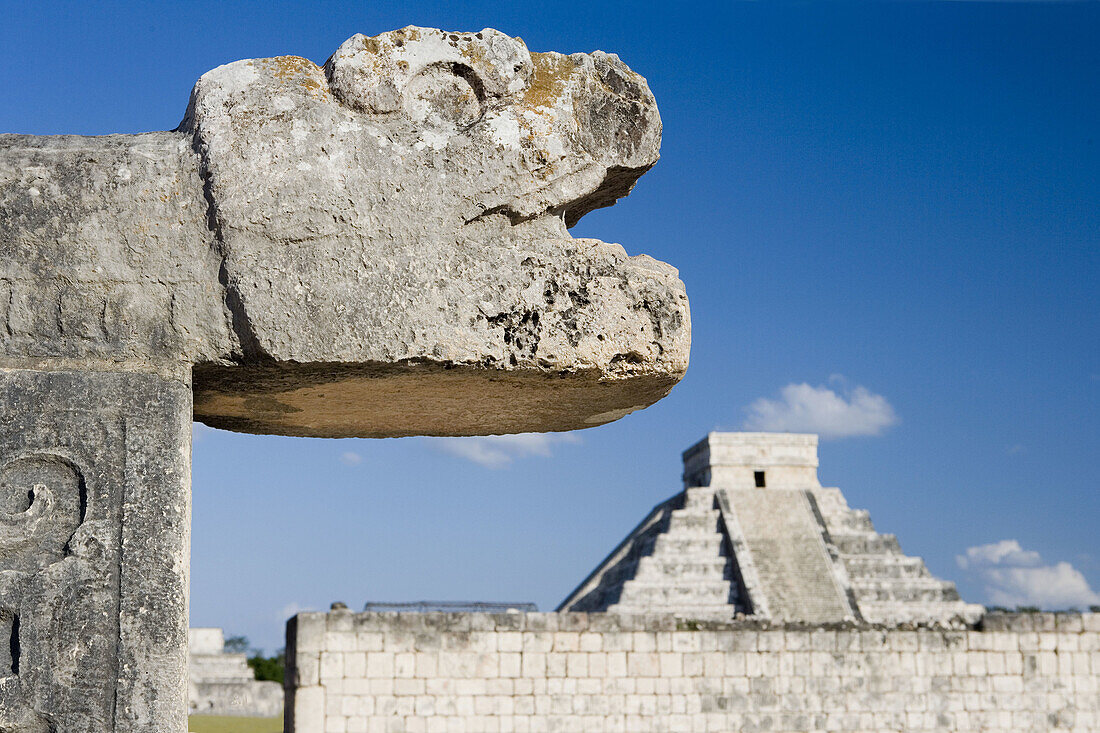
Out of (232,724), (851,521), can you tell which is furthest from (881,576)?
(232,724)

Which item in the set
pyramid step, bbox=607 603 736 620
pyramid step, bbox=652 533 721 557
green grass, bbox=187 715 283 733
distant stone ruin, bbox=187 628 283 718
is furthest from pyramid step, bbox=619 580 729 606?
green grass, bbox=187 715 283 733

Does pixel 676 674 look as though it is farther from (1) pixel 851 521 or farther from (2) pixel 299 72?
→ (1) pixel 851 521

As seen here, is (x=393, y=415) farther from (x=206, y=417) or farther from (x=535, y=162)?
(x=535, y=162)

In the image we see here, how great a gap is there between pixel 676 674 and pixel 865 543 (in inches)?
780

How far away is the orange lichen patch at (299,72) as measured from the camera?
2.69 meters

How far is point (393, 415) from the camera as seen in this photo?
123 inches

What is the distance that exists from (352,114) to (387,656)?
34.3 ft

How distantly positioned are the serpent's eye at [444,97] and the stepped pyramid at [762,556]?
81.7 feet

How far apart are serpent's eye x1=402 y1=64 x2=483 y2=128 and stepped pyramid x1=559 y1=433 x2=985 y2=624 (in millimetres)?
24915

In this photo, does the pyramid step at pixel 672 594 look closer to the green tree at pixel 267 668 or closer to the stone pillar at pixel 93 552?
the green tree at pixel 267 668

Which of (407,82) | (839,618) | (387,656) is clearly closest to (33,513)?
(407,82)

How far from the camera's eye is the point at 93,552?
239cm

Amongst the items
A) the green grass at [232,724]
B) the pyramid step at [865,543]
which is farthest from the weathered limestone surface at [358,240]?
the pyramid step at [865,543]

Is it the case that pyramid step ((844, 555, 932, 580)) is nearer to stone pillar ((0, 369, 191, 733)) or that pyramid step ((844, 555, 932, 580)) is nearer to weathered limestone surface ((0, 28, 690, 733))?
weathered limestone surface ((0, 28, 690, 733))
